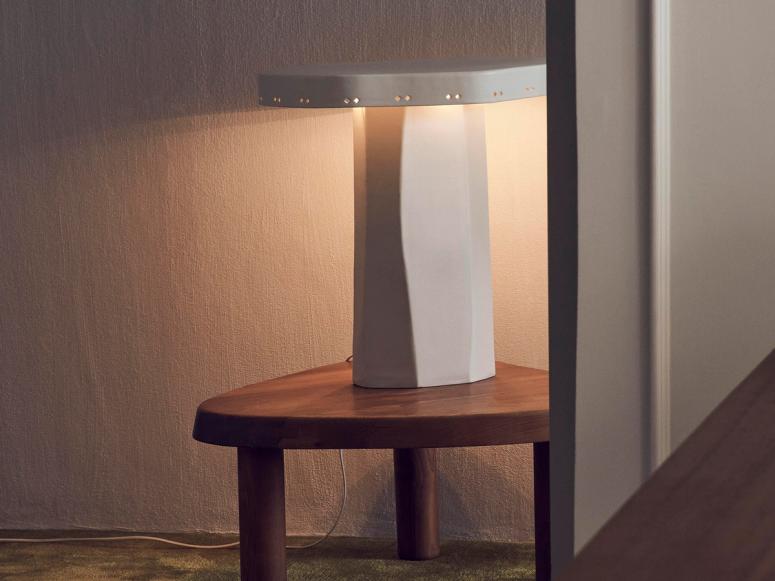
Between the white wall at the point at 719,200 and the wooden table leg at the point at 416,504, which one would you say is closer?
the white wall at the point at 719,200

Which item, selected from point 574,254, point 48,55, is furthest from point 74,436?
point 574,254

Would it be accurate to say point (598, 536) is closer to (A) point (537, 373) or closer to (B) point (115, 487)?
(A) point (537, 373)

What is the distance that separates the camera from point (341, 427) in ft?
4.29

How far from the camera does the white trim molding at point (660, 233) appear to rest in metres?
0.68

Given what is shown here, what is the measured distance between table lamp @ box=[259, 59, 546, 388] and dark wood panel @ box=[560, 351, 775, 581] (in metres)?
1.09

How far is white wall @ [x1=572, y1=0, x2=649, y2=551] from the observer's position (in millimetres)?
681

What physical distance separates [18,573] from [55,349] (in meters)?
0.39

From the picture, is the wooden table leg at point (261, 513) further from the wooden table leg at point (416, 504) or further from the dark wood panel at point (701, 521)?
the dark wood panel at point (701, 521)

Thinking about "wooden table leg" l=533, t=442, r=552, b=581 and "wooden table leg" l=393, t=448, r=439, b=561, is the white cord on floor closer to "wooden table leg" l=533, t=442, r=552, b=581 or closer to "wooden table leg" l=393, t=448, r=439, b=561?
"wooden table leg" l=393, t=448, r=439, b=561

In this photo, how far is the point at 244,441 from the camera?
4.38 ft

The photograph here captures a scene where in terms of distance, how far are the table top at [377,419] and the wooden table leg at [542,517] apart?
0.10 meters

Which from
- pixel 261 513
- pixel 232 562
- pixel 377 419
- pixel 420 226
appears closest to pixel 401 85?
pixel 420 226

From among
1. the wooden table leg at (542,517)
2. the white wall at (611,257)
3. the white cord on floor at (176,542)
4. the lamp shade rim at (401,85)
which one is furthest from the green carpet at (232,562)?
the white wall at (611,257)

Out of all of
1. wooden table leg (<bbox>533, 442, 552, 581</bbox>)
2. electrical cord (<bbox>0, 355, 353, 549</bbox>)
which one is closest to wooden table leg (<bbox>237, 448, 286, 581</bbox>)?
wooden table leg (<bbox>533, 442, 552, 581</bbox>)
